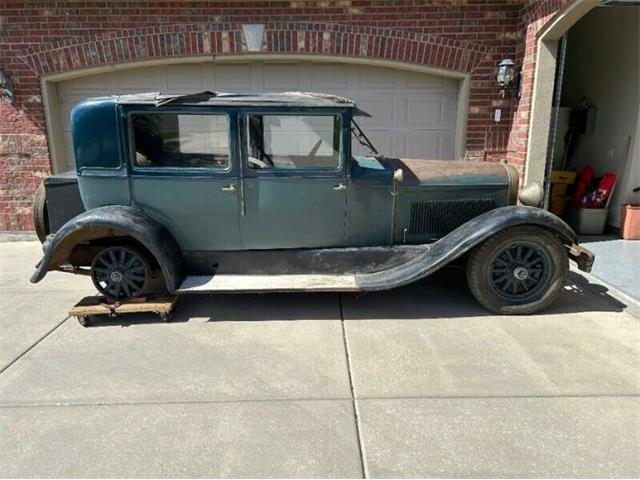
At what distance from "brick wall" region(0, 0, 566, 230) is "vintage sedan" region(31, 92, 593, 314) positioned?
244 centimetres

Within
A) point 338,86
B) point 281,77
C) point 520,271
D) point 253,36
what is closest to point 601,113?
point 338,86

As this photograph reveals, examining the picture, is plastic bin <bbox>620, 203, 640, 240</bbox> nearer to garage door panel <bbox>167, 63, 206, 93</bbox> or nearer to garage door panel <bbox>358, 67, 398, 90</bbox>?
garage door panel <bbox>358, 67, 398, 90</bbox>

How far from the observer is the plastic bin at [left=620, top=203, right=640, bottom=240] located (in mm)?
6254

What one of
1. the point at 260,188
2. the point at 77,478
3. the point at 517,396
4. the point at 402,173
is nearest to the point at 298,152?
the point at 260,188

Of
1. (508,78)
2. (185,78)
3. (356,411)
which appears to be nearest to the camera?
(356,411)

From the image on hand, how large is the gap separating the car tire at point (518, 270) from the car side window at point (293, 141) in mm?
1504

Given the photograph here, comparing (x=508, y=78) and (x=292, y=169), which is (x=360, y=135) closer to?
(x=292, y=169)

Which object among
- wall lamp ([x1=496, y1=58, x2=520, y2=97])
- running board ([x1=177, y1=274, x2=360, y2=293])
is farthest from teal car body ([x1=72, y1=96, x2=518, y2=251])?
wall lamp ([x1=496, y1=58, x2=520, y2=97])

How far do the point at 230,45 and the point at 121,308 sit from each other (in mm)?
3841

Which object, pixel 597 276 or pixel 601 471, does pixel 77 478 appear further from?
pixel 597 276

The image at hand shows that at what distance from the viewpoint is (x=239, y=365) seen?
3258 mm

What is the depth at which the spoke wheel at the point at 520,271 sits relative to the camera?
156 inches

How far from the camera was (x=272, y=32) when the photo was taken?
6031 mm

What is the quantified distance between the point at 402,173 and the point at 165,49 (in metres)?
3.91
